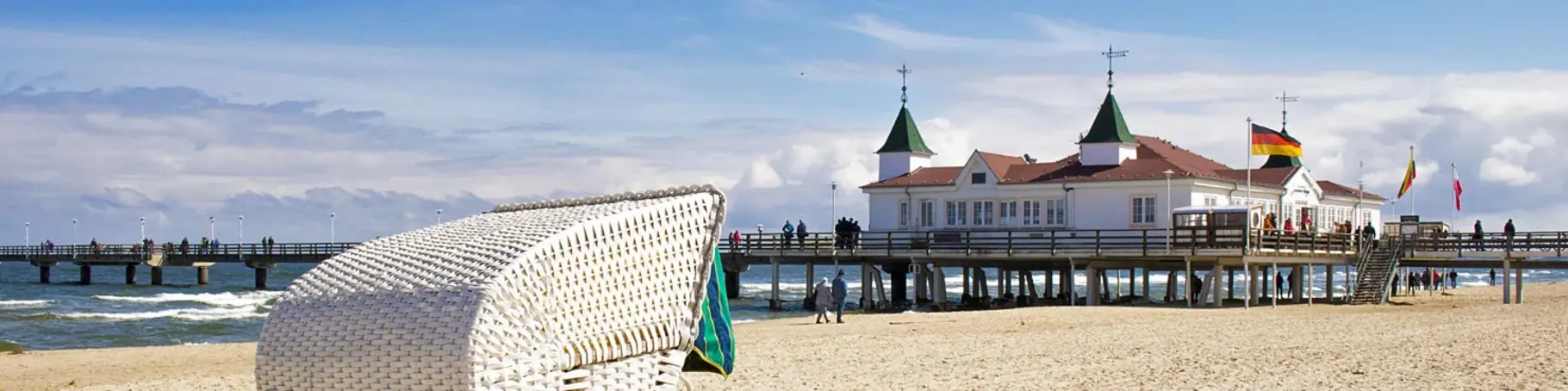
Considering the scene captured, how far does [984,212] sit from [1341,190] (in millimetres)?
9979

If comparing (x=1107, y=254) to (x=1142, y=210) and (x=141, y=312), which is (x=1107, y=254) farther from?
(x=141, y=312)

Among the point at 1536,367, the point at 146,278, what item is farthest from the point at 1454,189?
the point at 146,278

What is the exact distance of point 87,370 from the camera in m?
19.3

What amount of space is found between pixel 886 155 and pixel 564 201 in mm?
31548

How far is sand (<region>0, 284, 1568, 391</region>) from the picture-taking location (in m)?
13.8

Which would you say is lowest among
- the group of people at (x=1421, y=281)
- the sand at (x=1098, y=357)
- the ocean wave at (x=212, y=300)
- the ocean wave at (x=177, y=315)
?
the ocean wave at (x=212, y=300)

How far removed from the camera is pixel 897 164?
41.1 meters

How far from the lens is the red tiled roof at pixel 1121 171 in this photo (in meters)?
36.0

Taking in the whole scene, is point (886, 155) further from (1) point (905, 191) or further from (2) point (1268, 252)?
(2) point (1268, 252)

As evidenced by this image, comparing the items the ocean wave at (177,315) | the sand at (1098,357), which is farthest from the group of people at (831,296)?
the ocean wave at (177,315)

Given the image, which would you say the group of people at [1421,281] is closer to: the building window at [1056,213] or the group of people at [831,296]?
the building window at [1056,213]

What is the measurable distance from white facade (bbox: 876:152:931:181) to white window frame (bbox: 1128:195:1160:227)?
7.10 m

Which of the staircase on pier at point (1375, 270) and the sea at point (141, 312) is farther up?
the staircase on pier at point (1375, 270)

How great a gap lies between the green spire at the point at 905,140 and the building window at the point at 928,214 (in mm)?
2265
